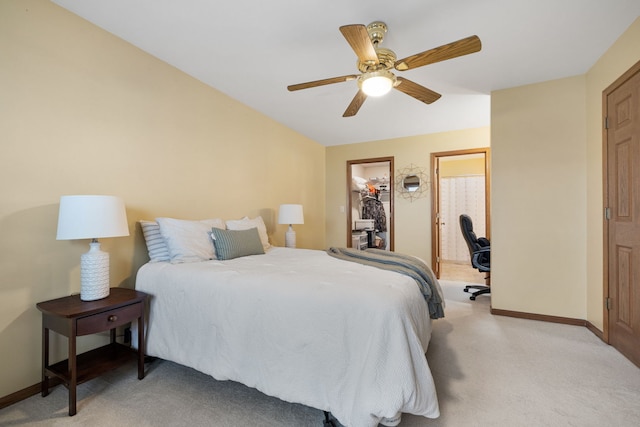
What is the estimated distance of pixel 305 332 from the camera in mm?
1434

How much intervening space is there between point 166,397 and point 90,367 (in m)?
0.49

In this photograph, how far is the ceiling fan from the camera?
166cm

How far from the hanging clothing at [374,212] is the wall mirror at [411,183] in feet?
6.28

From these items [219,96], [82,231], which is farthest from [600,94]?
[82,231]

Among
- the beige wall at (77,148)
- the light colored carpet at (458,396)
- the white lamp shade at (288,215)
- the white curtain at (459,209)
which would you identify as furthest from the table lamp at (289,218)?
the white curtain at (459,209)

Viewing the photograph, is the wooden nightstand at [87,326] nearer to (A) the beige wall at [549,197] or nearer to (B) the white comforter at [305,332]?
(B) the white comforter at [305,332]

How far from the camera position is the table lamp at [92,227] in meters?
1.60

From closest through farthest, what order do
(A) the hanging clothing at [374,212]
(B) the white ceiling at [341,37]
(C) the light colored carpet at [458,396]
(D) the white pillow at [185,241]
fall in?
(C) the light colored carpet at [458,396] < (B) the white ceiling at [341,37] < (D) the white pillow at [185,241] < (A) the hanging clothing at [374,212]

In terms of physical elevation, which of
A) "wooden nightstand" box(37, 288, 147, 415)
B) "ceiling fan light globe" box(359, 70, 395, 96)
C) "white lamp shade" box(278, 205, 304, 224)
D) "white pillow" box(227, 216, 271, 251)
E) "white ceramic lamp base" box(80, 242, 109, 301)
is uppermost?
"ceiling fan light globe" box(359, 70, 395, 96)

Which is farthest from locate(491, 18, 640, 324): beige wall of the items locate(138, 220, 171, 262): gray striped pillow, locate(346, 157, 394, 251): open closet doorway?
locate(138, 220, 171, 262): gray striped pillow

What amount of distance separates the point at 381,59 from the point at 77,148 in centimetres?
223

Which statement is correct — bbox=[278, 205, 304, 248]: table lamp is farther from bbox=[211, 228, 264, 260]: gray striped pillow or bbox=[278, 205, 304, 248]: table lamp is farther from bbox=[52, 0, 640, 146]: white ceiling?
bbox=[52, 0, 640, 146]: white ceiling

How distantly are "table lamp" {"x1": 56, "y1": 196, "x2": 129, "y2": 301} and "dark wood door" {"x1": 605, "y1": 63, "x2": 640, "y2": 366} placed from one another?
11.6 ft

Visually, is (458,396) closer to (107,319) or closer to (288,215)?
(107,319)
